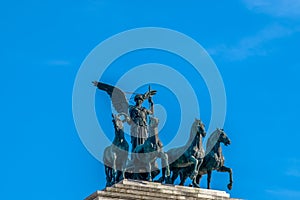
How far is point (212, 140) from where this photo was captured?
119m

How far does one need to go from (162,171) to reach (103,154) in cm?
319

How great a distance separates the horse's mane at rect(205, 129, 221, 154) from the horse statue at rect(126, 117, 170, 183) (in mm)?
2436

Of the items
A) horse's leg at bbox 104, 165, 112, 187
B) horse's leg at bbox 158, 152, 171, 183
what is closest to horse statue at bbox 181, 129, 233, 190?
horse's leg at bbox 158, 152, 171, 183

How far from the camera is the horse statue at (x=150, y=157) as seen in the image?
118125 mm

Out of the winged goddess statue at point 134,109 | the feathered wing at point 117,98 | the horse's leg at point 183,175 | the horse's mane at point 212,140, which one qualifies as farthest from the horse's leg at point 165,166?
the feathered wing at point 117,98

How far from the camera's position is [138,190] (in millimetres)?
116938

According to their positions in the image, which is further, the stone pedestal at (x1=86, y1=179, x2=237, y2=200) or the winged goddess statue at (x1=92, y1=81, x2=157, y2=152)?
the winged goddess statue at (x1=92, y1=81, x2=157, y2=152)

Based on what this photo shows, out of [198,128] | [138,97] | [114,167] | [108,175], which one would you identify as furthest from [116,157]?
[198,128]

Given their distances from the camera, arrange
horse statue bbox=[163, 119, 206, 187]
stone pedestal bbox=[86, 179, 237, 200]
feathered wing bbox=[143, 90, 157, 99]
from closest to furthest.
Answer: stone pedestal bbox=[86, 179, 237, 200]
horse statue bbox=[163, 119, 206, 187]
feathered wing bbox=[143, 90, 157, 99]

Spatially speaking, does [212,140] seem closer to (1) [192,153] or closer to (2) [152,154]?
(1) [192,153]

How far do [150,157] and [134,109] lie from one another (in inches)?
127

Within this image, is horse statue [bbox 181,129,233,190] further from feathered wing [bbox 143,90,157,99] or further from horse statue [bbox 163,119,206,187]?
feathered wing [bbox 143,90,157,99]

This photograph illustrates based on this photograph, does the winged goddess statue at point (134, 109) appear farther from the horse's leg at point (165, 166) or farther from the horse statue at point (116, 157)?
the horse's leg at point (165, 166)

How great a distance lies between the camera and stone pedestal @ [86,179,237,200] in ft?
382
